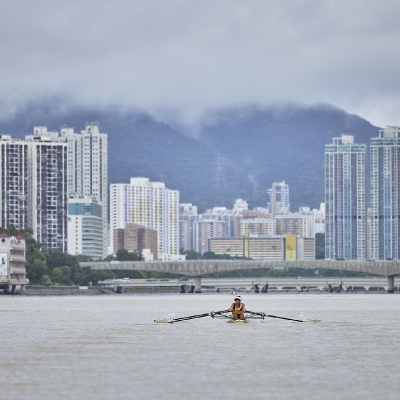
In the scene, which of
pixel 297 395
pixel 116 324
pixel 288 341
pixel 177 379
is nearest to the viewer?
pixel 297 395

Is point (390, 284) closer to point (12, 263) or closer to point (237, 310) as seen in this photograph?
point (12, 263)

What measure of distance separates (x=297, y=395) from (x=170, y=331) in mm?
25901

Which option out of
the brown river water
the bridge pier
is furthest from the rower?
the bridge pier

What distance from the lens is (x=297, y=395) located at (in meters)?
34.6

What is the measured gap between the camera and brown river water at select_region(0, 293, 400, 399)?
35594 mm

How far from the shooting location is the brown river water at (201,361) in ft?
117

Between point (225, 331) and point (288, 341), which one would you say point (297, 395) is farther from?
point (225, 331)

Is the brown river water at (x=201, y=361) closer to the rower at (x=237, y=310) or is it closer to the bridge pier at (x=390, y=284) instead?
the rower at (x=237, y=310)

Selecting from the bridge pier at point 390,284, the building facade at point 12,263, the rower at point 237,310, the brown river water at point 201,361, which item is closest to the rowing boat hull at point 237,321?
the rower at point 237,310

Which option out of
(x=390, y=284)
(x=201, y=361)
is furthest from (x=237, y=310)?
(x=390, y=284)

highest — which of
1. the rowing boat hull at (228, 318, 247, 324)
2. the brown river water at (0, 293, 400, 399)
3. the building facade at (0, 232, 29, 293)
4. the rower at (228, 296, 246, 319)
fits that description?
the building facade at (0, 232, 29, 293)

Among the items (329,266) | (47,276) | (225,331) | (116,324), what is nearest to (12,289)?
(47,276)

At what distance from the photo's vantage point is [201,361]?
43.2 meters

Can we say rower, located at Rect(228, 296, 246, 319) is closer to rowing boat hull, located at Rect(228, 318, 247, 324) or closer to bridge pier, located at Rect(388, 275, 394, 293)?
rowing boat hull, located at Rect(228, 318, 247, 324)
